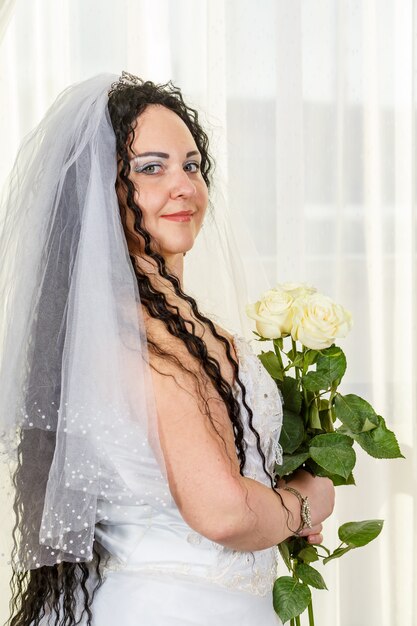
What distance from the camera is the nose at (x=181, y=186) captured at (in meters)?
1.62

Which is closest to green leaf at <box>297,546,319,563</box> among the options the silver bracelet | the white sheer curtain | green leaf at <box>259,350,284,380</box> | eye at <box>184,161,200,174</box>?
the silver bracelet

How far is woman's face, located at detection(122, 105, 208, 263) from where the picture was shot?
1607 millimetres

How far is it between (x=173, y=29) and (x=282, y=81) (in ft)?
1.24

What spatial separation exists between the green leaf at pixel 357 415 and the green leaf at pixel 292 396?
0.09 m

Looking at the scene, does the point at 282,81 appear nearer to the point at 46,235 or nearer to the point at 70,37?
the point at 70,37

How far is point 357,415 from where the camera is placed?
1.65 m

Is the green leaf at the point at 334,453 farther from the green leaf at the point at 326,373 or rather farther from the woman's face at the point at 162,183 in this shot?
the woman's face at the point at 162,183

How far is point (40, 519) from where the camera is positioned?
1525mm

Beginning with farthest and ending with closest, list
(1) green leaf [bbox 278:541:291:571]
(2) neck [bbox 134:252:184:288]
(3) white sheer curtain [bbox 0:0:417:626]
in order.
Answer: (3) white sheer curtain [bbox 0:0:417:626] → (1) green leaf [bbox 278:541:291:571] → (2) neck [bbox 134:252:184:288]

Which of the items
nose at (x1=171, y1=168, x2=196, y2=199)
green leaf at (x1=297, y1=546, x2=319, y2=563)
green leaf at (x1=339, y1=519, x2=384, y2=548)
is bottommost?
green leaf at (x1=297, y1=546, x2=319, y2=563)

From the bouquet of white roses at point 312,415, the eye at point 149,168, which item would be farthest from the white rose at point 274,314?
the eye at point 149,168

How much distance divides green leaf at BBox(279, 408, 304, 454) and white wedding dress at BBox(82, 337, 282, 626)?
0.10 meters

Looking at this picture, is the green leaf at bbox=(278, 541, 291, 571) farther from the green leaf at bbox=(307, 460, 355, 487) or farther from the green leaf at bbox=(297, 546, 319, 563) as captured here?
the green leaf at bbox=(307, 460, 355, 487)

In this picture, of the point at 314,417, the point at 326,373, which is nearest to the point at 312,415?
the point at 314,417
